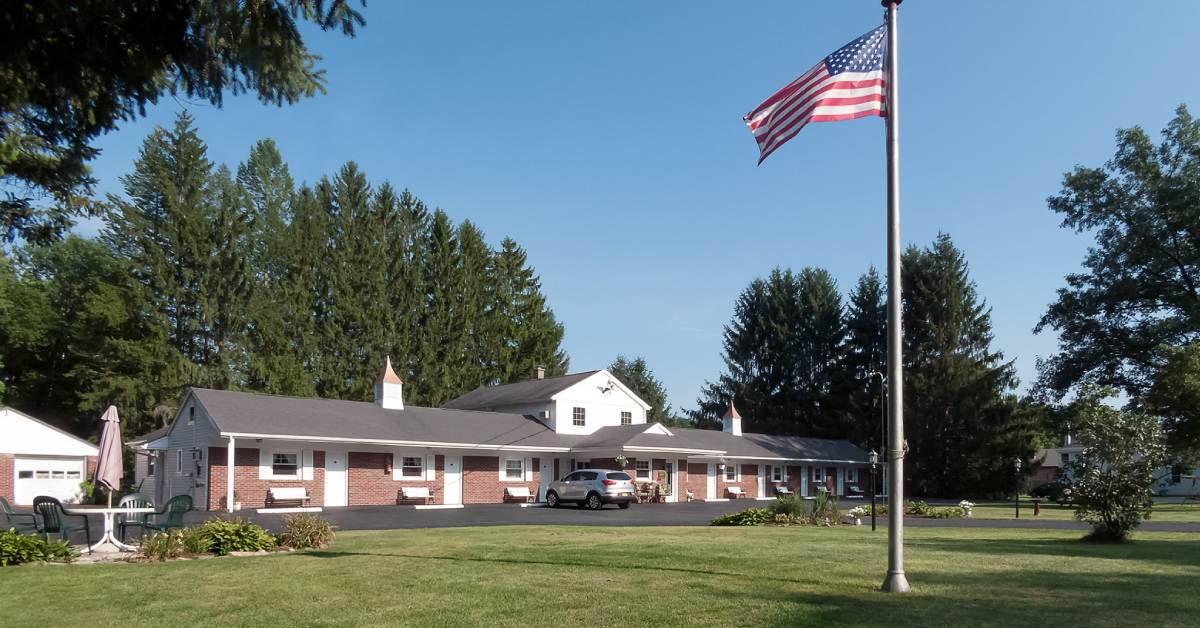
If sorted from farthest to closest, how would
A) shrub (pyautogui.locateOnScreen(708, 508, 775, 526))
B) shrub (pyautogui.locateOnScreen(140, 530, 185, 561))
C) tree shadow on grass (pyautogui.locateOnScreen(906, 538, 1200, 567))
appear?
1. shrub (pyautogui.locateOnScreen(708, 508, 775, 526))
2. tree shadow on grass (pyautogui.locateOnScreen(906, 538, 1200, 567))
3. shrub (pyautogui.locateOnScreen(140, 530, 185, 561))

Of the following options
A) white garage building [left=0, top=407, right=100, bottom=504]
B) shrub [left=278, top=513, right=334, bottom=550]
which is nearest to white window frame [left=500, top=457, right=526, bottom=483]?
white garage building [left=0, top=407, right=100, bottom=504]

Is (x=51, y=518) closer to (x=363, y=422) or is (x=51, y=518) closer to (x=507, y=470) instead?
(x=363, y=422)

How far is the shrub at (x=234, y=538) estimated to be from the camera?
49.7 feet

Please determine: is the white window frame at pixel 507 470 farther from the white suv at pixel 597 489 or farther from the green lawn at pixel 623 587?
the green lawn at pixel 623 587

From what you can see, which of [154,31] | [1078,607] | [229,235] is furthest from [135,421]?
[1078,607]

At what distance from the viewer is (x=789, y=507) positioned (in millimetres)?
25188

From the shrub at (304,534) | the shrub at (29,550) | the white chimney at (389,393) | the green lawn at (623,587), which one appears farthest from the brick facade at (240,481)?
the shrub at (29,550)

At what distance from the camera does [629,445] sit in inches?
1623

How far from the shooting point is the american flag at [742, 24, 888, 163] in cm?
1123

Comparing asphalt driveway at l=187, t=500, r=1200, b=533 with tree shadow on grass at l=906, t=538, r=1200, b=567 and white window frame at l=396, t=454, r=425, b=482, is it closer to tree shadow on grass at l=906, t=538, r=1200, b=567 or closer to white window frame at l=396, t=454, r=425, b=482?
white window frame at l=396, t=454, r=425, b=482

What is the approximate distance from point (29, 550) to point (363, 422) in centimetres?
2367

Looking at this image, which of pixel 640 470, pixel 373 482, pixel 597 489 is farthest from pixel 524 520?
pixel 640 470

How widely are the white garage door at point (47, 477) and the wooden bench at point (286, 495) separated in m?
14.6

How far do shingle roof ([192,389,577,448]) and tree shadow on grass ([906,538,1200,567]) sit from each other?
23414mm
